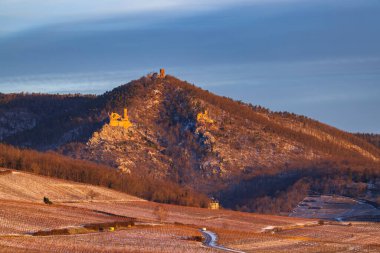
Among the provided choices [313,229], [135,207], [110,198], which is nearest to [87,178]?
[110,198]

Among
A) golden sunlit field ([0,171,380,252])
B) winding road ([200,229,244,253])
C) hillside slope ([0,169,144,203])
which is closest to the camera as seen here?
golden sunlit field ([0,171,380,252])

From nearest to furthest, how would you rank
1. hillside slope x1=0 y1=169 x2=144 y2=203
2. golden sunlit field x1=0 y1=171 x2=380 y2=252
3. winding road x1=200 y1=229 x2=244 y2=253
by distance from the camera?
1. golden sunlit field x1=0 y1=171 x2=380 y2=252
2. winding road x1=200 y1=229 x2=244 y2=253
3. hillside slope x1=0 y1=169 x2=144 y2=203

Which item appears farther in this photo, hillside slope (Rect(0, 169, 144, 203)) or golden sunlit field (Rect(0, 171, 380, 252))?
hillside slope (Rect(0, 169, 144, 203))

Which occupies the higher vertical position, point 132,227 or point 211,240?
point 132,227

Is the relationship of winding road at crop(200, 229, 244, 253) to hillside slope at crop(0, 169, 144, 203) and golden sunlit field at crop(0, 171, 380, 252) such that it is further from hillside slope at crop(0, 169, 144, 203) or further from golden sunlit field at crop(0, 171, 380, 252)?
hillside slope at crop(0, 169, 144, 203)

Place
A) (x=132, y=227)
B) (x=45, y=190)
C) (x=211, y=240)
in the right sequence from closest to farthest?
(x=211, y=240) < (x=132, y=227) < (x=45, y=190)

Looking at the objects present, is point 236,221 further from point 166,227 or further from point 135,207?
point 166,227

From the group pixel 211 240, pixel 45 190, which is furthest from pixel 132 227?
pixel 45 190

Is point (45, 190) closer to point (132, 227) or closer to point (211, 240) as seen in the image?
point (132, 227)

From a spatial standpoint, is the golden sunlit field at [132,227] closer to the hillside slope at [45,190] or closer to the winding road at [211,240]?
the hillside slope at [45,190]

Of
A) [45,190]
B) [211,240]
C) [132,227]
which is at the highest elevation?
[45,190]

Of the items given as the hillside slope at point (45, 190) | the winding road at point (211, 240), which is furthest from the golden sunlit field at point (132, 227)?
the winding road at point (211, 240)

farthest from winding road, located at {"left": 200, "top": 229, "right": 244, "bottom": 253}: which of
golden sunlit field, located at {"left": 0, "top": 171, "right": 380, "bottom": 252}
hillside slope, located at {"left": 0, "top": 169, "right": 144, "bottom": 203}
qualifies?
hillside slope, located at {"left": 0, "top": 169, "right": 144, "bottom": 203}

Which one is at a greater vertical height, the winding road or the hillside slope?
the hillside slope
